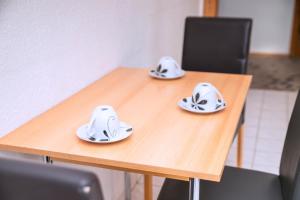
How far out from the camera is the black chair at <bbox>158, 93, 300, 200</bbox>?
132cm

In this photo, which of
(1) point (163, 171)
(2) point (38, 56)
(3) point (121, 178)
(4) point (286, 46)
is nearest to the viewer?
(1) point (163, 171)

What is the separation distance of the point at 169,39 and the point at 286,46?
2.72m

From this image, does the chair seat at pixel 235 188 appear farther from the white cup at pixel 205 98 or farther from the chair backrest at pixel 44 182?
the chair backrest at pixel 44 182

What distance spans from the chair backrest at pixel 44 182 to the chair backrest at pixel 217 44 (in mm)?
1694

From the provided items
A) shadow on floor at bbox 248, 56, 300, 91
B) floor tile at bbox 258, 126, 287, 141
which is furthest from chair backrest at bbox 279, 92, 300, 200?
shadow on floor at bbox 248, 56, 300, 91

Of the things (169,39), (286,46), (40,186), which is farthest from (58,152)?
(286,46)

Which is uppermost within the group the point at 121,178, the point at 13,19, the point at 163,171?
the point at 13,19

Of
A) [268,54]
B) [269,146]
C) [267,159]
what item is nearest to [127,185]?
[267,159]

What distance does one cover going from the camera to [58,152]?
3.61 feet

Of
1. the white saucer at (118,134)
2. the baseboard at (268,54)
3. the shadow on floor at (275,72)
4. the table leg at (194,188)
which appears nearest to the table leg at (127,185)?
the white saucer at (118,134)

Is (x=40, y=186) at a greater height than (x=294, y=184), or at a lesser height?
greater

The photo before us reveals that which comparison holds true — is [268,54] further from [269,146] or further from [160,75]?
[160,75]

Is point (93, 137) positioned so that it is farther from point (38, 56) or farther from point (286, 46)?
point (286, 46)

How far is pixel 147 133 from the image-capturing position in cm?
123
